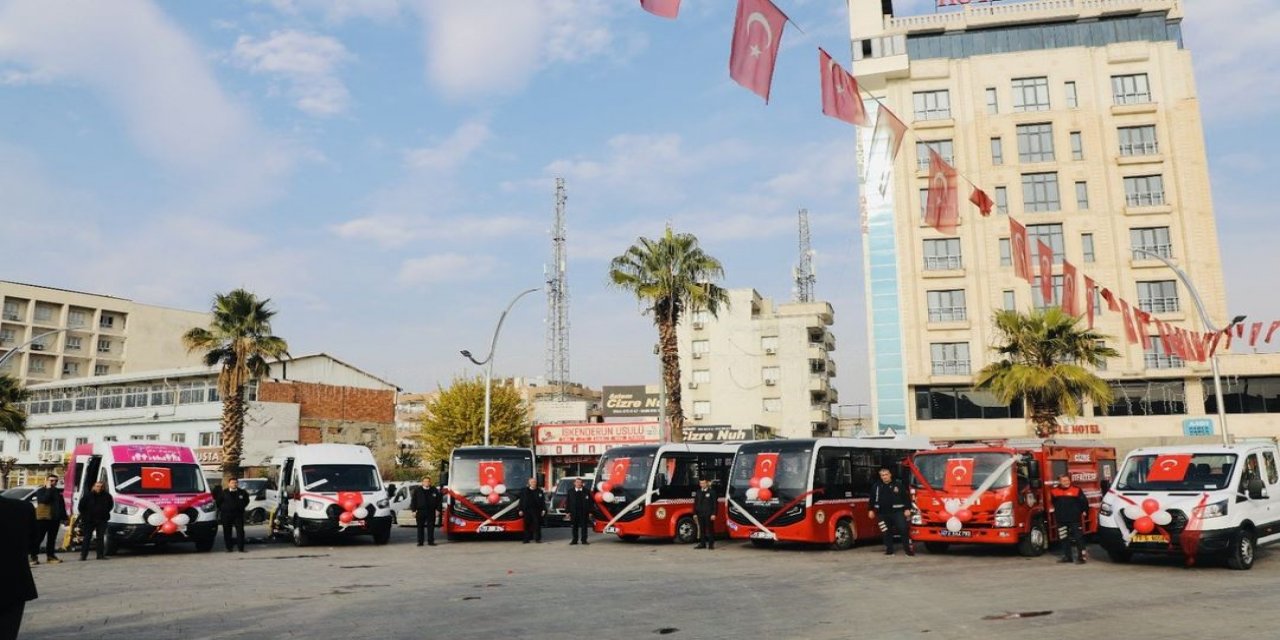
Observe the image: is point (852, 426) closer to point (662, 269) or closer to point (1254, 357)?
point (1254, 357)

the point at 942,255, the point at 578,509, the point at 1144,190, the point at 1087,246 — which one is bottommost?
the point at 578,509

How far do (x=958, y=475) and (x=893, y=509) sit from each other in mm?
1459

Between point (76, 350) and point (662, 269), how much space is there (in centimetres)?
7879

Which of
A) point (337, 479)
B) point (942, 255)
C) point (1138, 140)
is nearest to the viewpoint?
point (337, 479)

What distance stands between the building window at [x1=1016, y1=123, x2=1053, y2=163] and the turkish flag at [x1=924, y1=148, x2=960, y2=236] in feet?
127

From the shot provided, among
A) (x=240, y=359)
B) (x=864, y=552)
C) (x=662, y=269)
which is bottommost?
(x=864, y=552)

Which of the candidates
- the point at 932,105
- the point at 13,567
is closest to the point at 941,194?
the point at 13,567

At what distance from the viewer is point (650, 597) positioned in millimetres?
12203

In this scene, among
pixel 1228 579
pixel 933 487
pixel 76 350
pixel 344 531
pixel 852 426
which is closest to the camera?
pixel 1228 579

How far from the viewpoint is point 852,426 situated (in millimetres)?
113375

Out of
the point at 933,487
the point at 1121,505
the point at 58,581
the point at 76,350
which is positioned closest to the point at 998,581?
the point at 1121,505

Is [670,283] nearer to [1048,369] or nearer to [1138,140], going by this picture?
[1048,369]

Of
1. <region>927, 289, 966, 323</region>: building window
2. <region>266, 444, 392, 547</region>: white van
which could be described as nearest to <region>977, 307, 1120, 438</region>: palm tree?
<region>927, 289, 966, 323</region>: building window

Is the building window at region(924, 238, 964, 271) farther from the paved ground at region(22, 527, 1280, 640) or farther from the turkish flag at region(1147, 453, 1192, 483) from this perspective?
the turkish flag at region(1147, 453, 1192, 483)
